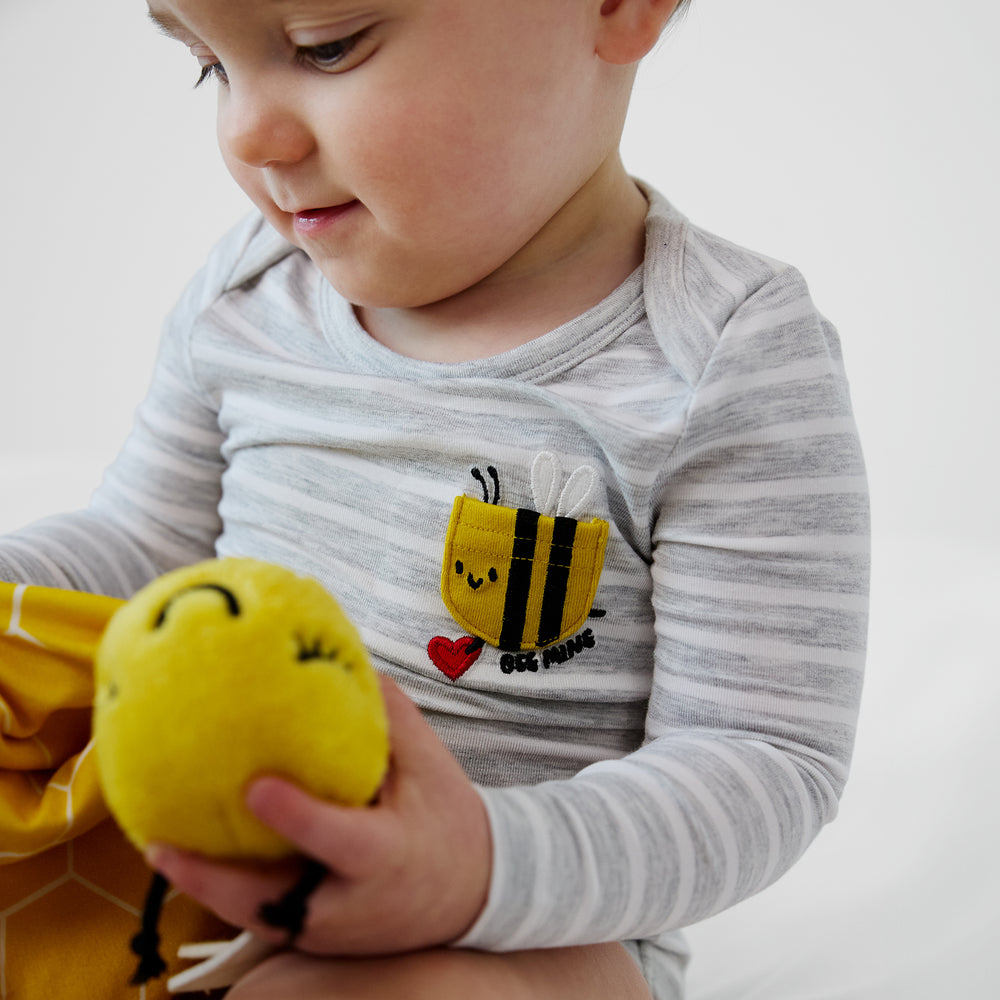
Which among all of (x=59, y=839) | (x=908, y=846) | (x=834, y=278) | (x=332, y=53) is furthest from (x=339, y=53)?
(x=834, y=278)

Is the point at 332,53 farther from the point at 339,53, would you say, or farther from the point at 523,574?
the point at 523,574

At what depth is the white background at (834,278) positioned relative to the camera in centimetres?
→ 84

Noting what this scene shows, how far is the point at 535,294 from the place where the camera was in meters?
0.68

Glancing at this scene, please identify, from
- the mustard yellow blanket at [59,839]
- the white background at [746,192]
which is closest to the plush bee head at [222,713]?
the mustard yellow blanket at [59,839]

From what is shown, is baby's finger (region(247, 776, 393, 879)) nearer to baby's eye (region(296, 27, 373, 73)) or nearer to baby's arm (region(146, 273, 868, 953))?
baby's arm (region(146, 273, 868, 953))

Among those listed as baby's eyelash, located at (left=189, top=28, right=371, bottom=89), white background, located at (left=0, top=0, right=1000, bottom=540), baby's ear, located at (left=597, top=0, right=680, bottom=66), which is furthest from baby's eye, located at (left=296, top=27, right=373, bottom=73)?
white background, located at (left=0, top=0, right=1000, bottom=540)

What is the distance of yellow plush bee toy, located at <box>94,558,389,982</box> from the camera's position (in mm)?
354

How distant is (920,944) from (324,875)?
1.78ft

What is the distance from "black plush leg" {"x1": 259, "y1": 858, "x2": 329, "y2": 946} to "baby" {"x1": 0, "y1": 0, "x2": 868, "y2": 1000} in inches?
2.3

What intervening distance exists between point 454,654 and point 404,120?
11.0 inches

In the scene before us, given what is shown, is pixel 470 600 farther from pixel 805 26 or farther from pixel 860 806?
pixel 805 26

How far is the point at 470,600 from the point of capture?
2.05ft

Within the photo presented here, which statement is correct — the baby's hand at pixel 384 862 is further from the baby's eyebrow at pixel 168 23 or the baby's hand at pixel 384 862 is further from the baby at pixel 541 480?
the baby's eyebrow at pixel 168 23

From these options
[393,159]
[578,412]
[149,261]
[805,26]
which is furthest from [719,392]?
[149,261]
